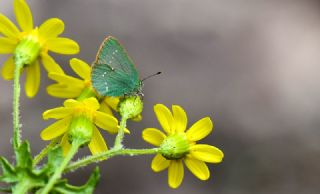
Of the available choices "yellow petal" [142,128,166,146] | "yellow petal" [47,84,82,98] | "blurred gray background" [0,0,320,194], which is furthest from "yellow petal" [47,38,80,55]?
"blurred gray background" [0,0,320,194]

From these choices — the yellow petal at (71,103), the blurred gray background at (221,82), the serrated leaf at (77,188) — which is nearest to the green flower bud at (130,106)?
the yellow petal at (71,103)

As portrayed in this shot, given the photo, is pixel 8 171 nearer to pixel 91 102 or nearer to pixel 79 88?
pixel 91 102

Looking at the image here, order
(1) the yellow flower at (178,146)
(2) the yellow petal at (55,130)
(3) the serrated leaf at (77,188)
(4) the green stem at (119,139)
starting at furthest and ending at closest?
(1) the yellow flower at (178,146) < (2) the yellow petal at (55,130) < (4) the green stem at (119,139) < (3) the serrated leaf at (77,188)

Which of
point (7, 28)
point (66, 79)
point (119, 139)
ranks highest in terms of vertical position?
point (7, 28)

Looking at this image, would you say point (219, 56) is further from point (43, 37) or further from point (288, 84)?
point (43, 37)

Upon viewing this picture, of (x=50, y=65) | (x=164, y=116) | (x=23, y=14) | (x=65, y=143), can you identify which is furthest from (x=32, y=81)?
(x=164, y=116)

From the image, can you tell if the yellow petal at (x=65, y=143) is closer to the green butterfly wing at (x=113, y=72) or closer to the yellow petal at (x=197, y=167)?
the green butterfly wing at (x=113, y=72)
